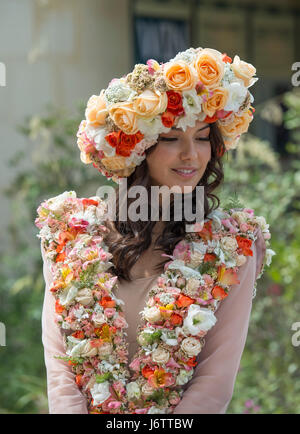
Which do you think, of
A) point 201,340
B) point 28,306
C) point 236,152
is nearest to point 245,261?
point 201,340

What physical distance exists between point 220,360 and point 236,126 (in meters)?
0.83

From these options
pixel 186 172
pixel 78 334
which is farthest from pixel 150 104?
pixel 78 334

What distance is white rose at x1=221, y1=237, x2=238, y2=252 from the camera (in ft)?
7.25

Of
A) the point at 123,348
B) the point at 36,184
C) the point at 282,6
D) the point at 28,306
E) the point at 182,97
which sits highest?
the point at 282,6

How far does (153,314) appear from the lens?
7.04 ft

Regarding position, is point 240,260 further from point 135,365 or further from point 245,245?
point 135,365

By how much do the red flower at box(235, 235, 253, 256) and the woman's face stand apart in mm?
247

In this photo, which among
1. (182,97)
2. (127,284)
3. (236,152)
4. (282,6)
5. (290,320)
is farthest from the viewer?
(282,6)

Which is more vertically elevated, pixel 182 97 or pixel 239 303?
pixel 182 97

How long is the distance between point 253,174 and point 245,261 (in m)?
2.40

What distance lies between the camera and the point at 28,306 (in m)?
4.68

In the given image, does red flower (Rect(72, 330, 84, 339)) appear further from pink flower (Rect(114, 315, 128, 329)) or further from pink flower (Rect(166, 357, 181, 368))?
pink flower (Rect(166, 357, 181, 368))

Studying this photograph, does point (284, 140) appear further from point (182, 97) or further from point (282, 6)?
point (182, 97)

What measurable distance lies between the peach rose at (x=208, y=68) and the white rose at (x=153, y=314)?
30.2 inches
